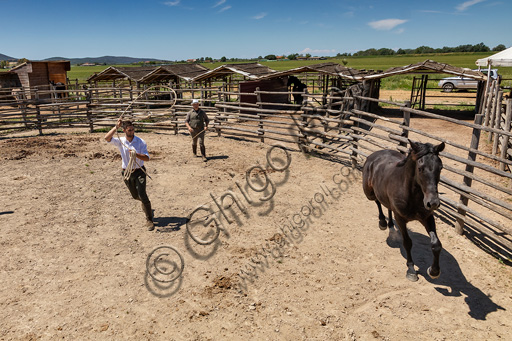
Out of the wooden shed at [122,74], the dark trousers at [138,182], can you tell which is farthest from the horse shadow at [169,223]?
the wooden shed at [122,74]

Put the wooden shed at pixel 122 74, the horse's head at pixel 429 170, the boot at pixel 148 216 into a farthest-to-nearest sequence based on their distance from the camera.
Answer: the wooden shed at pixel 122 74
the boot at pixel 148 216
the horse's head at pixel 429 170

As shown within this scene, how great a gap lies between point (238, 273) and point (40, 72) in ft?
99.5

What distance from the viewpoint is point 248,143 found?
12555 mm

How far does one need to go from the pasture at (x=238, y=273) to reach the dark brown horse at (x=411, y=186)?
2.17 feet

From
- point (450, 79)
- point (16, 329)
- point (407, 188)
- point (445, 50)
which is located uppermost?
point (445, 50)

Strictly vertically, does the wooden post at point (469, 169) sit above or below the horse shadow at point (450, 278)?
above

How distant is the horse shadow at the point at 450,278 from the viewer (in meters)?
3.87

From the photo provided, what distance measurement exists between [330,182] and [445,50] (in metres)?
172

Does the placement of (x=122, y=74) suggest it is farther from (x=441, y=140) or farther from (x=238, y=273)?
(x=441, y=140)

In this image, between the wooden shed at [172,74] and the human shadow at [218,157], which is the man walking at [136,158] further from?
A: the wooden shed at [172,74]

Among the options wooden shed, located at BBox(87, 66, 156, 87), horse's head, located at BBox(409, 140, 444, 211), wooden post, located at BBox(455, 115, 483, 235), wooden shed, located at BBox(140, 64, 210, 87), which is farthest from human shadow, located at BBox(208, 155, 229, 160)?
wooden shed, located at BBox(87, 66, 156, 87)

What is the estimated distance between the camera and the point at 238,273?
4660 millimetres

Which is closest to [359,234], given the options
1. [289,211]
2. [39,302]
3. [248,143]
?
[289,211]

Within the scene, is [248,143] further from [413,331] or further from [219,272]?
[413,331]
